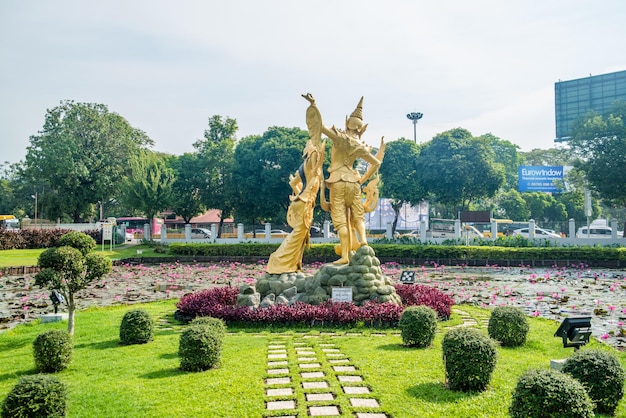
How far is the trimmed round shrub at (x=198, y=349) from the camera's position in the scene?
6836 mm

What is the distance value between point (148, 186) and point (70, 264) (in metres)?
28.7

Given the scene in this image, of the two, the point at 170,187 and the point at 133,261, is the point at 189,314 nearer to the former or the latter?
the point at 133,261

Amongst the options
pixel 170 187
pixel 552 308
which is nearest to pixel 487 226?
pixel 170 187

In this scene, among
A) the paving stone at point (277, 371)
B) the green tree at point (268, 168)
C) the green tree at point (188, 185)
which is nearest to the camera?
the paving stone at point (277, 371)

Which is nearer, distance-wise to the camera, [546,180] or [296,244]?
[296,244]

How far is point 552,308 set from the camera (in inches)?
504

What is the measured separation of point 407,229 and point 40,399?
39.8 metres

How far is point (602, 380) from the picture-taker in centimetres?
521

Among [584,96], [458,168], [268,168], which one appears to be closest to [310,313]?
[268,168]

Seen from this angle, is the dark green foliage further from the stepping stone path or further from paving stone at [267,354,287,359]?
paving stone at [267,354,287,359]

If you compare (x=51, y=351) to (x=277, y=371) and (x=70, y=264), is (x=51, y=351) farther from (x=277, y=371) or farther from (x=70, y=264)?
(x=277, y=371)

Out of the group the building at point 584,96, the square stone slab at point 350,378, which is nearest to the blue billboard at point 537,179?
the building at point 584,96

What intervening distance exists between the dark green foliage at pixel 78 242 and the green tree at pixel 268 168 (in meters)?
25.8

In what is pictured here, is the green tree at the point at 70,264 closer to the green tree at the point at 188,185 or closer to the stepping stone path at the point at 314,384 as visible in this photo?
the stepping stone path at the point at 314,384
